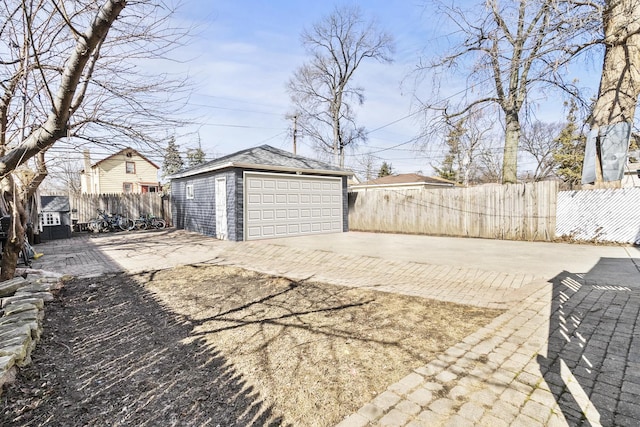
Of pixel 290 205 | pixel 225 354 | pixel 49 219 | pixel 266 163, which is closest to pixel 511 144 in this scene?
pixel 290 205

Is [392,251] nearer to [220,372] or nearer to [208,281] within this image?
[208,281]

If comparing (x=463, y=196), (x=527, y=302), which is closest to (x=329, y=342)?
(x=527, y=302)

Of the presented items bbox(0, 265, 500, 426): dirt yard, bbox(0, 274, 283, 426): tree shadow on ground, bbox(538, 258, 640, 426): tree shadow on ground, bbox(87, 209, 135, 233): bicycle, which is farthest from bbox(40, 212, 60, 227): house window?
bbox(538, 258, 640, 426): tree shadow on ground

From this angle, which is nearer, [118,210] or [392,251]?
[392,251]

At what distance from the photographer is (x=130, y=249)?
9.80m

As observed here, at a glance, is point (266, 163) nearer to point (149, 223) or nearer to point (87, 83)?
point (87, 83)

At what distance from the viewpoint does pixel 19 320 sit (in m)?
3.38

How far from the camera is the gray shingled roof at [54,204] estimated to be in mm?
12648

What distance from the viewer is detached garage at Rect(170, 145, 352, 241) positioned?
10480mm

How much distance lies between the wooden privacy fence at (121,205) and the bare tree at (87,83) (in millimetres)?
12497

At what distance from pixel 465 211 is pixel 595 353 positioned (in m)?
9.03

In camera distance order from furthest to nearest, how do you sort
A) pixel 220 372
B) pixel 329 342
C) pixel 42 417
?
pixel 329 342 < pixel 220 372 < pixel 42 417

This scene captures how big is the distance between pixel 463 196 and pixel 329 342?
965cm

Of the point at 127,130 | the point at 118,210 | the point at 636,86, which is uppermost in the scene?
the point at 636,86
